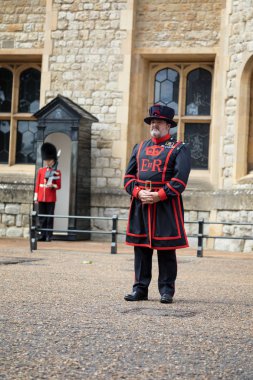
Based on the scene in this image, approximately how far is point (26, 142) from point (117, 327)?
1279 cm

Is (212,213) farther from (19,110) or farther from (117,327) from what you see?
Result: (117,327)

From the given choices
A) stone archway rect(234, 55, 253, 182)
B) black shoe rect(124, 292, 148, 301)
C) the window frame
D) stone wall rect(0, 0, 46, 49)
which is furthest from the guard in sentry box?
black shoe rect(124, 292, 148, 301)

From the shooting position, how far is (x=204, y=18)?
1628 centimetres

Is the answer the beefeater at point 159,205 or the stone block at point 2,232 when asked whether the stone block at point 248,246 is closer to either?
the stone block at point 2,232

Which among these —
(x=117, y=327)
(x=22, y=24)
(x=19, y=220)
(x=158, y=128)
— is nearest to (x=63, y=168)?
(x=19, y=220)

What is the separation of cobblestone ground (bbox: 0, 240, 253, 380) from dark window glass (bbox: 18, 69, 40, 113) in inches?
328

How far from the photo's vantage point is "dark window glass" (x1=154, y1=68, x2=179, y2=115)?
16891 millimetres

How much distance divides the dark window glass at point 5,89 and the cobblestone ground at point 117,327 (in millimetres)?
8582

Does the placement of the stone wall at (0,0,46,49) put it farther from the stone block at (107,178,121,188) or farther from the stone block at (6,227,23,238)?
the stone block at (6,227,23,238)

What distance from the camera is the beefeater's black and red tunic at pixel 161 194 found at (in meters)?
6.84

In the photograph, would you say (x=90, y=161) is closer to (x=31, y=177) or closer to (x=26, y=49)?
(x=31, y=177)

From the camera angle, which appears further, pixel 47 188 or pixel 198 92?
pixel 198 92

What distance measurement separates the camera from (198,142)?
55.1ft

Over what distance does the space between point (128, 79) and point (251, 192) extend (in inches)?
133
